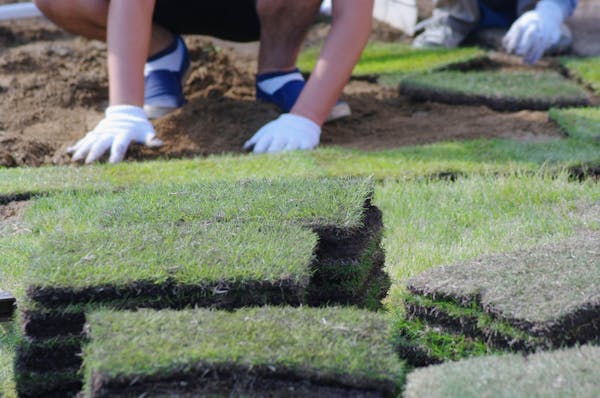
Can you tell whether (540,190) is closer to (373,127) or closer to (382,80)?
(373,127)

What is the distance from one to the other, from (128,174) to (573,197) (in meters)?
1.69

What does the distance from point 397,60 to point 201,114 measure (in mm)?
1993

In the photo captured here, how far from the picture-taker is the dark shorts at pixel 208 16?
456 centimetres

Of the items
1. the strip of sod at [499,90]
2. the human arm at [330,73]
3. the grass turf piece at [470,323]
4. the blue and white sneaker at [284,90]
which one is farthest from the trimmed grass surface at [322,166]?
the grass turf piece at [470,323]

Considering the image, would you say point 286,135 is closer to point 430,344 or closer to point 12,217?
point 12,217

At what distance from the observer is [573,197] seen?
10.3ft

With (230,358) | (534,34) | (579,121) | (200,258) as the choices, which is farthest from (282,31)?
(230,358)

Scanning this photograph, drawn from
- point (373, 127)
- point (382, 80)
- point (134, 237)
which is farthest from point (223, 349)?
point (382, 80)

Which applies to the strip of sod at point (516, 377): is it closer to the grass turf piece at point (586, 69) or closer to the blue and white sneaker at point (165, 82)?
the blue and white sneaker at point (165, 82)

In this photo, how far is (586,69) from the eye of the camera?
5.38m

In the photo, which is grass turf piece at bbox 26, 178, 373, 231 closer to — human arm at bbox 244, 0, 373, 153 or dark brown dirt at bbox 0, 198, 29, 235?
dark brown dirt at bbox 0, 198, 29, 235

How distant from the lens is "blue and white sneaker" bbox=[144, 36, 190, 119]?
4.45 meters

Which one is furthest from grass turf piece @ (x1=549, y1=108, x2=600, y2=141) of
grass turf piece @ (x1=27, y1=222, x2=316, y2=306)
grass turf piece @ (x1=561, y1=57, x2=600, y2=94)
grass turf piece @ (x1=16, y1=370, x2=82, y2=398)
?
grass turf piece @ (x1=16, y1=370, x2=82, y2=398)

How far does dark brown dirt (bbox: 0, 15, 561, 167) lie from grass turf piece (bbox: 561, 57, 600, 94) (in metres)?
0.83
